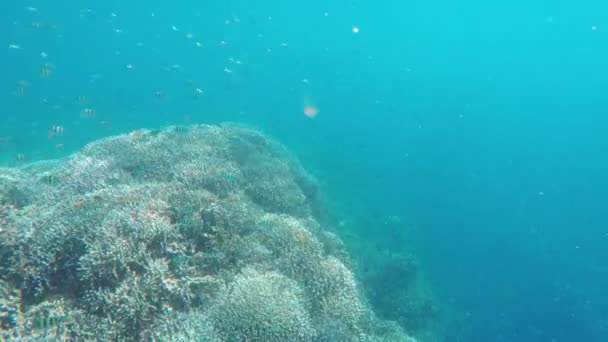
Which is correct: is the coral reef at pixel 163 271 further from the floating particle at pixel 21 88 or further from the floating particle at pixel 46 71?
the floating particle at pixel 21 88

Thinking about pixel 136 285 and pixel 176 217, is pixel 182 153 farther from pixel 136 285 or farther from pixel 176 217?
pixel 136 285

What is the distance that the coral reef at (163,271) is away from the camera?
3926 millimetres

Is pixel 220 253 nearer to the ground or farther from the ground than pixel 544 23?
nearer to the ground

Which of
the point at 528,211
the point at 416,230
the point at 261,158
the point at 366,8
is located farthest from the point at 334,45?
the point at 261,158

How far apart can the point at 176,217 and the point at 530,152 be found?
9752cm

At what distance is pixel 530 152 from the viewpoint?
271 feet

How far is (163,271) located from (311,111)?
283ft

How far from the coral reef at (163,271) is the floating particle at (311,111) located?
7874 centimetres

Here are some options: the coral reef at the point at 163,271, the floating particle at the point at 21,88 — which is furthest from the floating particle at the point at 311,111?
the coral reef at the point at 163,271

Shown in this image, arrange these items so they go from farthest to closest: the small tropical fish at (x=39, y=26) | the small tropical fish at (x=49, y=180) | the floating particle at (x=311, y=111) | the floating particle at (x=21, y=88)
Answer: the floating particle at (x=311, y=111) < the small tropical fish at (x=39, y=26) < the floating particle at (x=21, y=88) < the small tropical fish at (x=49, y=180)

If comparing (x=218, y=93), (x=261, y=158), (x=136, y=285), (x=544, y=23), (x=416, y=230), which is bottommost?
(x=218, y=93)

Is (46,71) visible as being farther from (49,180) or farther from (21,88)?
(49,180)

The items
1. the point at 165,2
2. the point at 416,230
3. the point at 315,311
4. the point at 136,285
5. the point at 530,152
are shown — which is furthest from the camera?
the point at 165,2

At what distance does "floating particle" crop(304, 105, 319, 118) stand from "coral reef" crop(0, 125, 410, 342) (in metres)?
78.7
